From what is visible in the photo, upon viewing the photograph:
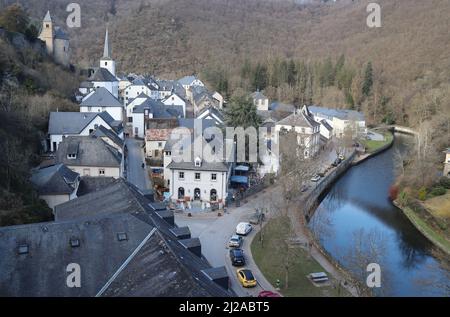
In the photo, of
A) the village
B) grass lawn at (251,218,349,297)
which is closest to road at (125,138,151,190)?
the village

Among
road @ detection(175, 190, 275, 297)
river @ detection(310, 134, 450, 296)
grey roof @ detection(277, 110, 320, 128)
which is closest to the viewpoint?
road @ detection(175, 190, 275, 297)

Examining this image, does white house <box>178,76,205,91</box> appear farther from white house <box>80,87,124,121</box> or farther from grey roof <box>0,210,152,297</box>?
grey roof <box>0,210,152,297</box>

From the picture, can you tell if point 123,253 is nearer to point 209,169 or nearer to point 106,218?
point 106,218

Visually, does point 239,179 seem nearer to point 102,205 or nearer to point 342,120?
point 102,205

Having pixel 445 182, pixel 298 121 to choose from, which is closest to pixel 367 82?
pixel 298 121

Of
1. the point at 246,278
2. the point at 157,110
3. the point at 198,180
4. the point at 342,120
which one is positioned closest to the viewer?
the point at 246,278

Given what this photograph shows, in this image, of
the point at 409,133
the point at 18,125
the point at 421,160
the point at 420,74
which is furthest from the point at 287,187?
the point at 420,74
